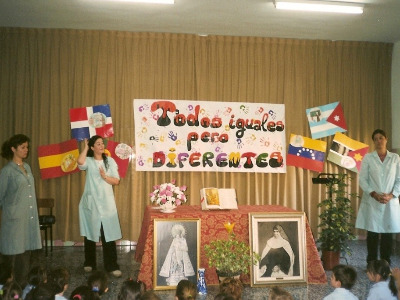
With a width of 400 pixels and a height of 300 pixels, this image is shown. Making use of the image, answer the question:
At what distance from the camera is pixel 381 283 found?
2.85 m

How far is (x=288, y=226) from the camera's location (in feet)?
13.5

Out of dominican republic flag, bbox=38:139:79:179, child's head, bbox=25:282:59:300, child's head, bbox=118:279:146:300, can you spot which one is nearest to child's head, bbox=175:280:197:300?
child's head, bbox=118:279:146:300

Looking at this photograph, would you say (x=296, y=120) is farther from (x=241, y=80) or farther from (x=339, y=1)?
(x=339, y=1)

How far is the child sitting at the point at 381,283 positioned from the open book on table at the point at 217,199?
1.60m

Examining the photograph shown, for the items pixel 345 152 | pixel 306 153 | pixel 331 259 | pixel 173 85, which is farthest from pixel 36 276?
pixel 345 152

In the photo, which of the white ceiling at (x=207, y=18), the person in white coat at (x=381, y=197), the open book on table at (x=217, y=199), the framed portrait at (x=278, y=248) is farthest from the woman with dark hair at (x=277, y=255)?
the white ceiling at (x=207, y=18)

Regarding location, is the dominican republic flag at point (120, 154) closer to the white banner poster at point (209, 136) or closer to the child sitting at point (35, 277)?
the white banner poster at point (209, 136)

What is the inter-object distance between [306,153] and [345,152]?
2.07 feet

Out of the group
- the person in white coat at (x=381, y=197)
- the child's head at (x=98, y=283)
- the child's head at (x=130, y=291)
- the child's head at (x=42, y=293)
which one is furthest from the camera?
the person in white coat at (x=381, y=197)

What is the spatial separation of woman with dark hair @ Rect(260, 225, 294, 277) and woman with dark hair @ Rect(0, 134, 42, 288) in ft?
7.26

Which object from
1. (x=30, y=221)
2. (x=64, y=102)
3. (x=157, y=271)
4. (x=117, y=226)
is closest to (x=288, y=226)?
(x=157, y=271)

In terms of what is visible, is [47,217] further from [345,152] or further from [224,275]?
[345,152]

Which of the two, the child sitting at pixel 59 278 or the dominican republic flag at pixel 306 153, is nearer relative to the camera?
the child sitting at pixel 59 278

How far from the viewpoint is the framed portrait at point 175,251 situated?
392 cm
